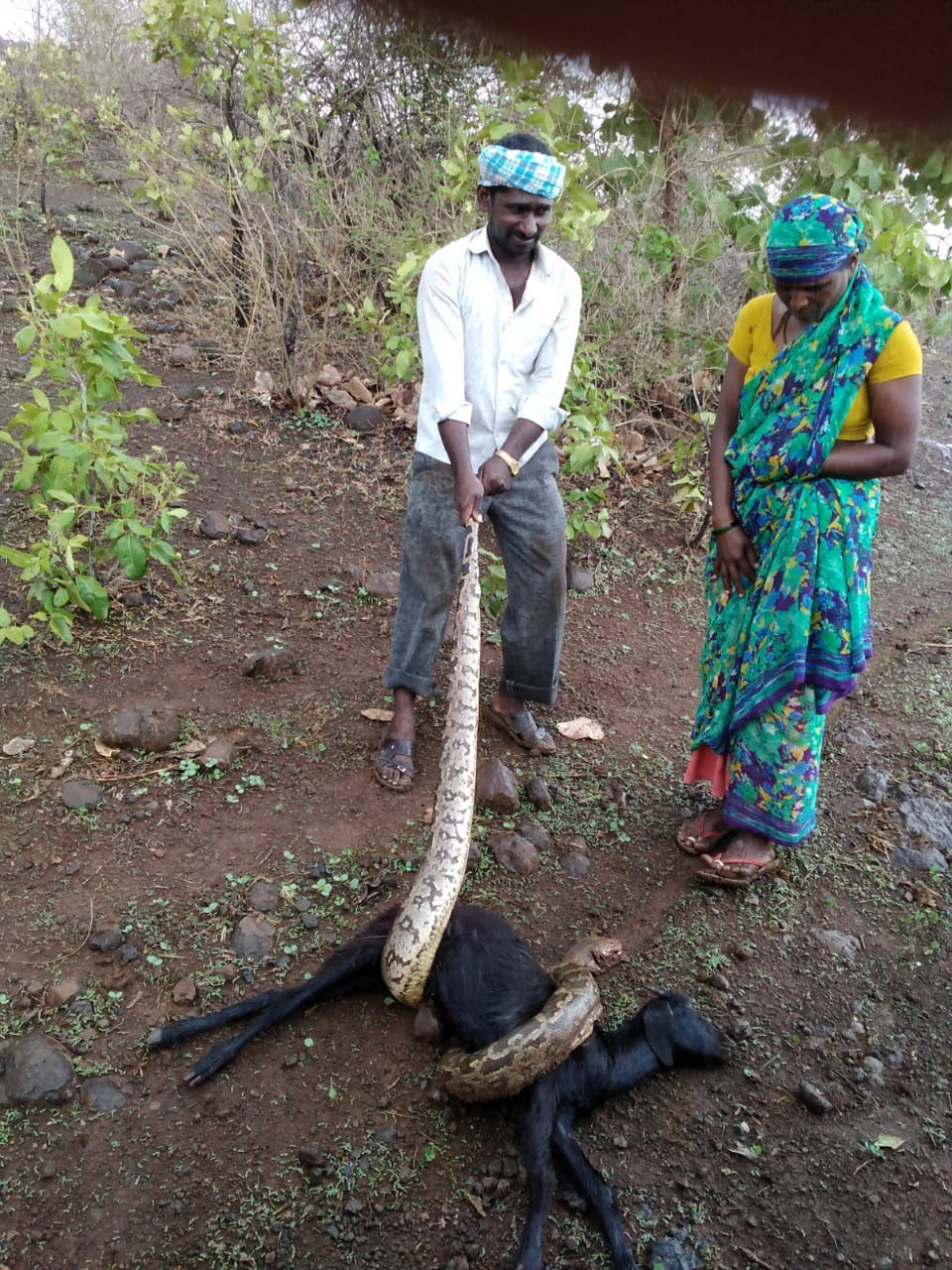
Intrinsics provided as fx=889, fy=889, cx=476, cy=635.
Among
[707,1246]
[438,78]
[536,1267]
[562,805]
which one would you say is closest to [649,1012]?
[707,1246]

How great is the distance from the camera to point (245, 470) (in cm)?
502

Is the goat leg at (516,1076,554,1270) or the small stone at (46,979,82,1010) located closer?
the goat leg at (516,1076,554,1270)

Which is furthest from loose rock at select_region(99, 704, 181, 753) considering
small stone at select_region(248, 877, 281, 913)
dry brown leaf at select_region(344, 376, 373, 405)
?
dry brown leaf at select_region(344, 376, 373, 405)

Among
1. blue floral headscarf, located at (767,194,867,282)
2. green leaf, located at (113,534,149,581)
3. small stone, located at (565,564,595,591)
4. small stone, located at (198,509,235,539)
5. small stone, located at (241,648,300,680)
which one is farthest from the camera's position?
small stone, located at (565,564,595,591)

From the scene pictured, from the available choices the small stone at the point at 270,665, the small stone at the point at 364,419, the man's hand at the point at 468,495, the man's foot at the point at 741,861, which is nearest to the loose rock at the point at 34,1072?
the small stone at the point at 270,665

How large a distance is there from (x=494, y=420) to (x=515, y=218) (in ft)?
1.97

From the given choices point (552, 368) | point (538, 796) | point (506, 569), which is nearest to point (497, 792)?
point (538, 796)

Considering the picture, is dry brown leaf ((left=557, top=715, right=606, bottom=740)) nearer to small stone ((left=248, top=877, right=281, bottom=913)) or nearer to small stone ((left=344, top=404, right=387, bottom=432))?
small stone ((left=248, top=877, right=281, bottom=913))

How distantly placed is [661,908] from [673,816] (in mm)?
490

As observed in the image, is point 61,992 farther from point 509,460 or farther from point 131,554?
point 509,460

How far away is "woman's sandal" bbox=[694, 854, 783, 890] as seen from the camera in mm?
2859

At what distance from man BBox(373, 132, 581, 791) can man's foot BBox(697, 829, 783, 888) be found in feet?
3.09

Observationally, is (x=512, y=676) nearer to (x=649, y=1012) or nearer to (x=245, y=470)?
(x=649, y=1012)

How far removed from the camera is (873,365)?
2352 mm
